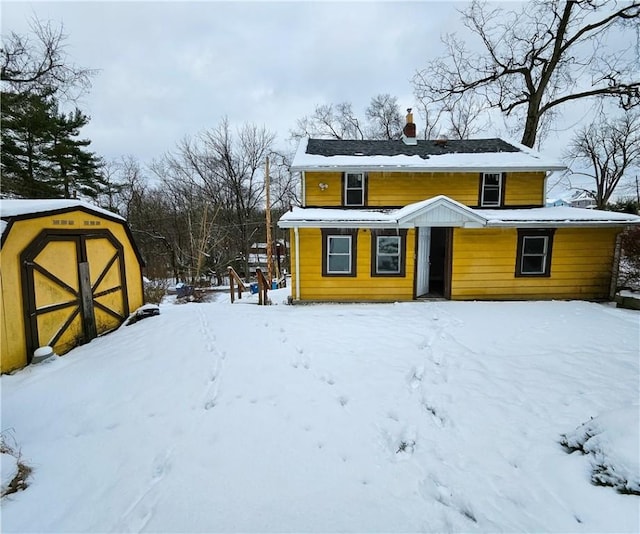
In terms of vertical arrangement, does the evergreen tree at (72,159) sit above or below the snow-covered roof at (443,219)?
above

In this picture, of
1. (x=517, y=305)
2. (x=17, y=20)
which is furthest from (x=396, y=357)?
(x=17, y=20)

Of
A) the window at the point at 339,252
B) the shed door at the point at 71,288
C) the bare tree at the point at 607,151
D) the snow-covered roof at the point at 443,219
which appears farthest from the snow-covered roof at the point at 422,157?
the bare tree at the point at 607,151

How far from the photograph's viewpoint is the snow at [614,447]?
2279mm

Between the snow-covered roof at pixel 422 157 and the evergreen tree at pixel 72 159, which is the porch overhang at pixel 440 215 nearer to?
the snow-covered roof at pixel 422 157

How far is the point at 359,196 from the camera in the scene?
400 inches

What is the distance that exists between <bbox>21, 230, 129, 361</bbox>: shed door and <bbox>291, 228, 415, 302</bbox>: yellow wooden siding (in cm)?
466

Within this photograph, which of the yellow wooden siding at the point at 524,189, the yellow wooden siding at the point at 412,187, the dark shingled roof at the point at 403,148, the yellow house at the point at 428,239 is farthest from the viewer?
the dark shingled roof at the point at 403,148

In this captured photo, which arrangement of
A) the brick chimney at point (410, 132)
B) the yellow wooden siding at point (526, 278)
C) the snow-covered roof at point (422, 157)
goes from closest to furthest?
the yellow wooden siding at point (526, 278) < the snow-covered roof at point (422, 157) < the brick chimney at point (410, 132)

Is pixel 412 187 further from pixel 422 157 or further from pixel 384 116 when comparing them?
pixel 384 116

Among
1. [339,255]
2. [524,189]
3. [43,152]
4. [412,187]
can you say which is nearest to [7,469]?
[339,255]

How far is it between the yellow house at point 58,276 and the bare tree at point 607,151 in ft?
106

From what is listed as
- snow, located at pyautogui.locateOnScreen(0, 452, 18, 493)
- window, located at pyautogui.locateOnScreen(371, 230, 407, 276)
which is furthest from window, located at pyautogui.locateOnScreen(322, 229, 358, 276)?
snow, located at pyautogui.locateOnScreen(0, 452, 18, 493)

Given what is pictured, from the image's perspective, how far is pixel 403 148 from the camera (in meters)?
11.8

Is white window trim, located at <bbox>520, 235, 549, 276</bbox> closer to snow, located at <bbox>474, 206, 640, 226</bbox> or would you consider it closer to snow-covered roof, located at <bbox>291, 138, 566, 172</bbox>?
snow, located at <bbox>474, 206, 640, 226</bbox>
